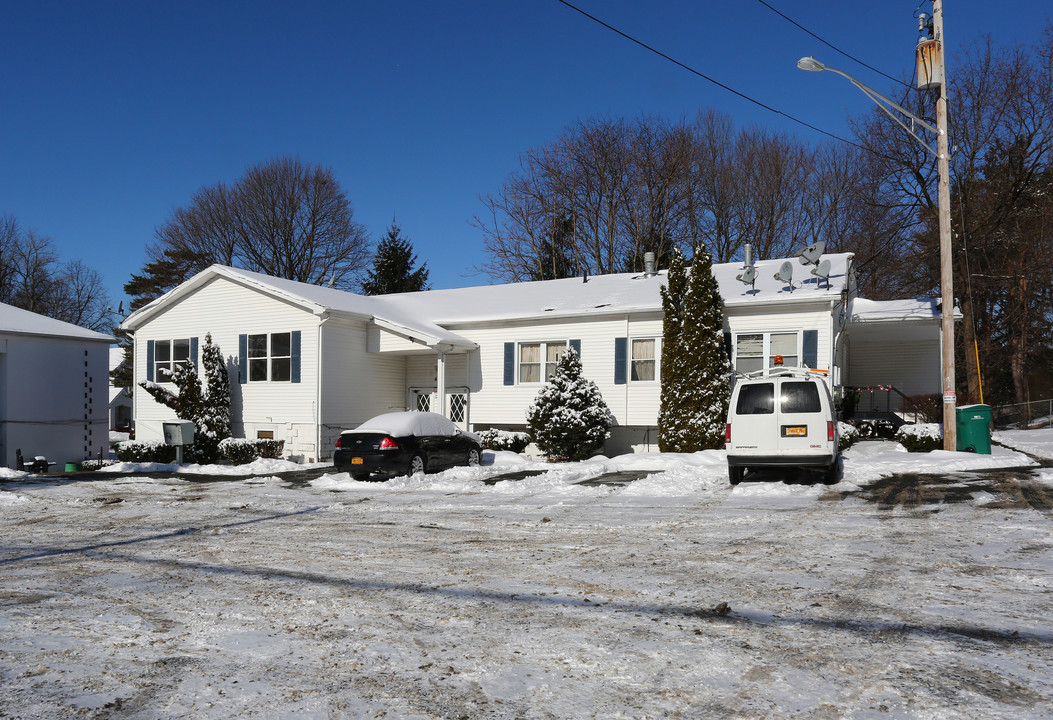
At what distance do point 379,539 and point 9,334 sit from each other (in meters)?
17.4

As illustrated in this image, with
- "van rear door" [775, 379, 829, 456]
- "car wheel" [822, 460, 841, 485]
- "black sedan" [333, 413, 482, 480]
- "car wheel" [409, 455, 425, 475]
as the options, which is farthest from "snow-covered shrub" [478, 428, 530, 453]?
"van rear door" [775, 379, 829, 456]

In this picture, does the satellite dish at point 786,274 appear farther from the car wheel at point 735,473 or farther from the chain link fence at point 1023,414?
the chain link fence at point 1023,414

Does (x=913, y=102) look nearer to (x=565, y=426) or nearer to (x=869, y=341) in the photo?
(x=869, y=341)

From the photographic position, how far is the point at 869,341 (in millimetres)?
26062

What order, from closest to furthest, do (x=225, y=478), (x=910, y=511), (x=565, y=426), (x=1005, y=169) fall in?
1. (x=910, y=511)
2. (x=225, y=478)
3. (x=565, y=426)
4. (x=1005, y=169)

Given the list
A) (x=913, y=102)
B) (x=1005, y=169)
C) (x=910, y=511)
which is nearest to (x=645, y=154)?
(x=913, y=102)

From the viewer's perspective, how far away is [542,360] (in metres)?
22.6

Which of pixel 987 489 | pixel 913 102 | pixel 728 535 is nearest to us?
pixel 728 535

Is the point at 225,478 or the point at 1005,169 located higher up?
the point at 1005,169

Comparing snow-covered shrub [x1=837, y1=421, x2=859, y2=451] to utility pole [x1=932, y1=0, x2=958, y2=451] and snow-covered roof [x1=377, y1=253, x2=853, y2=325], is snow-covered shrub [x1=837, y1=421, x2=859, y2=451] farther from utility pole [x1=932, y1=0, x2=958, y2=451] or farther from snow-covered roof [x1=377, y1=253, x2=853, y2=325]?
Answer: snow-covered roof [x1=377, y1=253, x2=853, y2=325]

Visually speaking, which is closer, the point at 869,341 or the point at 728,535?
the point at 728,535

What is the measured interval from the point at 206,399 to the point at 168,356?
346 cm

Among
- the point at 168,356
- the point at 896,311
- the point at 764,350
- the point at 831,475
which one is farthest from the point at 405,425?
the point at 896,311

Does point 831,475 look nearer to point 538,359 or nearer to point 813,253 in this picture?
point 813,253
